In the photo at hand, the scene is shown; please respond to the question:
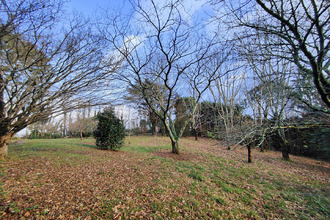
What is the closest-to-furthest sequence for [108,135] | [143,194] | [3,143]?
[143,194] → [3,143] → [108,135]

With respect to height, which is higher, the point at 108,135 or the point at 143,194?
the point at 108,135

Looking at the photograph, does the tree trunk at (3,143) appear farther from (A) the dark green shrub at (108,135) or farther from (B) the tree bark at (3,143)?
(A) the dark green shrub at (108,135)

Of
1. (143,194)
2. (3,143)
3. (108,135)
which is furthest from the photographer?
(108,135)

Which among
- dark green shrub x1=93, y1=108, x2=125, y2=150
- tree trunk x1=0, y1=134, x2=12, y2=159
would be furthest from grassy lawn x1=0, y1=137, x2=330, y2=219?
dark green shrub x1=93, y1=108, x2=125, y2=150

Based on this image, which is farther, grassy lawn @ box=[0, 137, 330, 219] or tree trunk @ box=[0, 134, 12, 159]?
tree trunk @ box=[0, 134, 12, 159]

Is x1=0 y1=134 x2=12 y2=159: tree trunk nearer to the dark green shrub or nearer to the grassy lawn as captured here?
the grassy lawn

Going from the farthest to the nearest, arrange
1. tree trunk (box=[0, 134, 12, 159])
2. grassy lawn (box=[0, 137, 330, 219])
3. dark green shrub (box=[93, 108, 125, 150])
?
dark green shrub (box=[93, 108, 125, 150]) → tree trunk (box=[0, 134, 12, 159]) → grassy lawn (box=[0, 137, 330, 219])

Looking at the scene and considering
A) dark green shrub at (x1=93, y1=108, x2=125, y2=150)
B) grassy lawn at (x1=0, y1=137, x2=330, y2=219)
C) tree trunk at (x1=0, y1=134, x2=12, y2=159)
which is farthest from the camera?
dark green shrub at (x1=93, y1=108, x2=125, y2=150)

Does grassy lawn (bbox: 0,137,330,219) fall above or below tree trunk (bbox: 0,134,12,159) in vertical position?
below

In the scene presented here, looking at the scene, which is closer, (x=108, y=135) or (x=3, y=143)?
(x=3, y=143)

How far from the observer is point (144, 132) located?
73.5 feet

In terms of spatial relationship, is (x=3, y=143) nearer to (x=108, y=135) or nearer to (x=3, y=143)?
(x=3, y=143)

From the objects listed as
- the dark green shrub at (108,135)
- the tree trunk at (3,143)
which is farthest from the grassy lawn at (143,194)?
the dark green shrub at (108,135)

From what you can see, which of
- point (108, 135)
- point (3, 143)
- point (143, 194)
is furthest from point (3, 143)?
point (143, 194)
